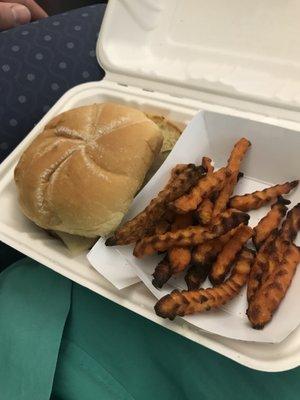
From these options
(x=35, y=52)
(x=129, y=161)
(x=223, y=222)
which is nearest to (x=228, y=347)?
(x=223, y=222)

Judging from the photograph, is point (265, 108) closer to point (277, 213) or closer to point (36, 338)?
point (277, 213)

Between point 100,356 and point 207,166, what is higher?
point 207,166

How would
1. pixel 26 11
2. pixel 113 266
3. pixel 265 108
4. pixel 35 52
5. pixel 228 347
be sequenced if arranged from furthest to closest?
pixel 26 11 < pixel 35 52 < pixel 265 108 < pixel 113 266 < pixel 228 347

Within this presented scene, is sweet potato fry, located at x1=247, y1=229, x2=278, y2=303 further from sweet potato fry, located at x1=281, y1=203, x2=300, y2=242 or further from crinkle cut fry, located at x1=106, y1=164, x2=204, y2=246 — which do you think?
crinkle cut fry, located at x1=106, y1=164, x2=204, y2=246

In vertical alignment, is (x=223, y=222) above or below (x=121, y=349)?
above

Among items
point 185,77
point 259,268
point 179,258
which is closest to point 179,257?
point 179,258

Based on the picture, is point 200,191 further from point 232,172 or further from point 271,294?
point 271,294

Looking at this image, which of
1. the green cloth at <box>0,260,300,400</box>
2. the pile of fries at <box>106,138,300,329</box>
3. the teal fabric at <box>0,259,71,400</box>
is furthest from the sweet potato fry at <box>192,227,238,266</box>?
the teal fabric at <box>0,259,71,400</box>
